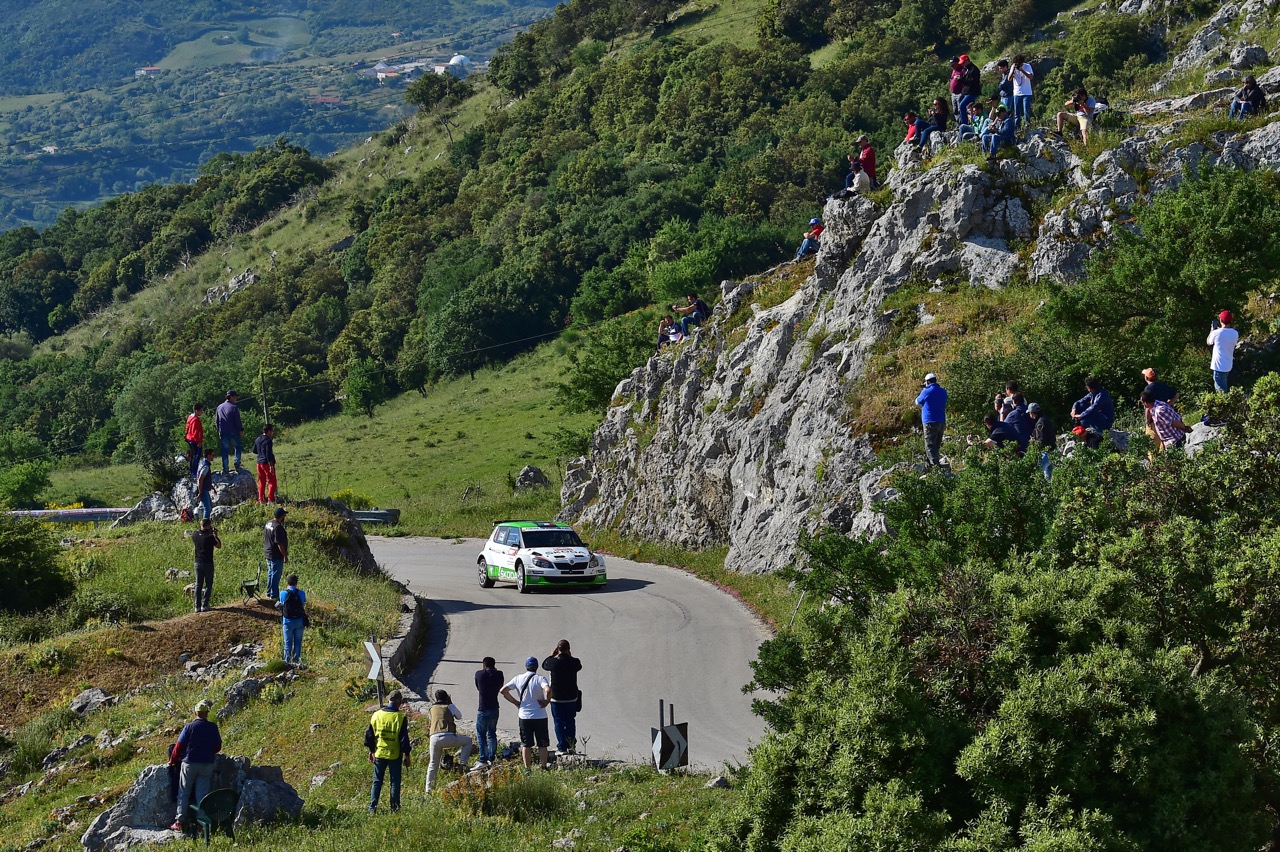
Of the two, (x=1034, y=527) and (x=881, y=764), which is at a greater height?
(x=1034, y=527)

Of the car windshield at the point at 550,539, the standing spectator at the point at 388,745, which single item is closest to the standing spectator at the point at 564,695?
the standing spectator at the point at 388,745

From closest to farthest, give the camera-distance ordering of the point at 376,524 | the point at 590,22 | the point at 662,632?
the point at 662,632 → the point at 376,524 → the point at 590,22

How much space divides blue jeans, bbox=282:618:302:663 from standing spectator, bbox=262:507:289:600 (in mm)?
2355

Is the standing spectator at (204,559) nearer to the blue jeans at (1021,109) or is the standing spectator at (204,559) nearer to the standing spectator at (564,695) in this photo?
the standing spectator at (564,695)

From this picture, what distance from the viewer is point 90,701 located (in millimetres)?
20531

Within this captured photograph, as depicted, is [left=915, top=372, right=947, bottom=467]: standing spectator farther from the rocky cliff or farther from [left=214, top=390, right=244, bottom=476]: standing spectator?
[left=214, top=390, right=244, bottom=476]: standing spectator

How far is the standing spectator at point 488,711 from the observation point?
1619 cm

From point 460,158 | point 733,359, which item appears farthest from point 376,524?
point 460,158

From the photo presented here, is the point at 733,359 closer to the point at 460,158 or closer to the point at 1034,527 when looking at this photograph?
the point at 1034,527

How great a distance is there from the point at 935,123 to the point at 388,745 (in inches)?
995

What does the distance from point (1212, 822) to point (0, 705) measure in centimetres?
1839

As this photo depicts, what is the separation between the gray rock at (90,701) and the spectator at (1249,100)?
2715 centimetres

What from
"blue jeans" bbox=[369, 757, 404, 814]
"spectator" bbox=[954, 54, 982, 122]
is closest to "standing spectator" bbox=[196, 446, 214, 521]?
"blue jeans" bbox=[369, 757, 404, 814]

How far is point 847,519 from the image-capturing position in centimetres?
2514
